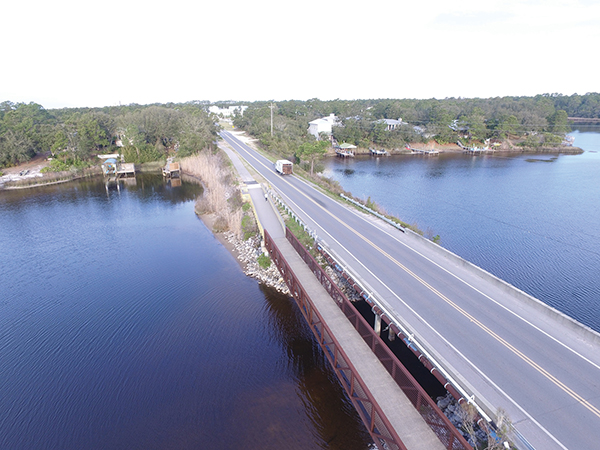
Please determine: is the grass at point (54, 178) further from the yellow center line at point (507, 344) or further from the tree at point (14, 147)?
the yellow center line at point (507, 344)

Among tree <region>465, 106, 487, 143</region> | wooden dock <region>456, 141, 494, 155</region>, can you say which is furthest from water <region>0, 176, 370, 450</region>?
tree <region>465, 106, 487, 143</region>

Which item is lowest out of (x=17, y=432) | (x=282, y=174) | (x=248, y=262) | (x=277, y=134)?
(x=17, y=432)

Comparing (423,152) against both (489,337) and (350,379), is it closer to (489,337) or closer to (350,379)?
(489,337)

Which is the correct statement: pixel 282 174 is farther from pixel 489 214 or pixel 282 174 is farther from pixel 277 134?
pixel 277 134

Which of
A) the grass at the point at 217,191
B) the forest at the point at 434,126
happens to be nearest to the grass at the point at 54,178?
the grass at the point at 217,191

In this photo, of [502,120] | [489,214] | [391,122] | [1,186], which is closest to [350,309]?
[489,214]
